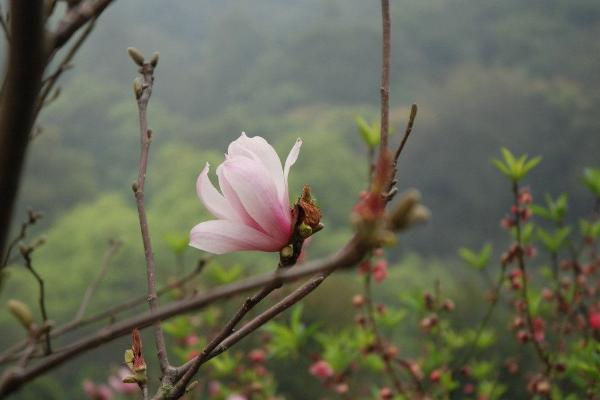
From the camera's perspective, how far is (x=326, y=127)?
15.2 metres

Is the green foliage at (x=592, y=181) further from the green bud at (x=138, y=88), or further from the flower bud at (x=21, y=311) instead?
the flower bud at (x=21, y=311)

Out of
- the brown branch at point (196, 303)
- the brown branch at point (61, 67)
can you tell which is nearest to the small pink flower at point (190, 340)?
the brown branch at point (61, 67)

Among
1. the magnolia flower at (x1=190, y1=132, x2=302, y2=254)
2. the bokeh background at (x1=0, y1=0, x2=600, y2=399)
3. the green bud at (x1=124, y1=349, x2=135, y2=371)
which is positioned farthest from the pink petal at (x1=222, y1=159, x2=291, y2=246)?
the bokeh background at (x1=0, y1=0, x2=600, y2=399)

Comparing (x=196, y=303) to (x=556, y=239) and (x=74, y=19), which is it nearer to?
(x=74, y=19)

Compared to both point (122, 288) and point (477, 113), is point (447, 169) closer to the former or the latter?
point (477, 113)

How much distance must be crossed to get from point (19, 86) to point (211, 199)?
0.74 ft

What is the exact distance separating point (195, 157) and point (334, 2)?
12.2m

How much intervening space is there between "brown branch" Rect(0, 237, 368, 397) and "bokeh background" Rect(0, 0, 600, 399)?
3.96m

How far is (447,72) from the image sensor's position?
58.0 ft

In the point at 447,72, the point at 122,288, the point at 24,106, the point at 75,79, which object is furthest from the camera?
the point at 75,79

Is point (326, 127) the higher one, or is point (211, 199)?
point (211, 199)

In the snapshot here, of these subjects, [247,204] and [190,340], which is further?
[190,340]

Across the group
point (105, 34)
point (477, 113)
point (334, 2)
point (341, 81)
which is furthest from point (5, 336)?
point (334, 2)

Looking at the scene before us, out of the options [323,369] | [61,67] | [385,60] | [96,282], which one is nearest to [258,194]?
[385,60]
